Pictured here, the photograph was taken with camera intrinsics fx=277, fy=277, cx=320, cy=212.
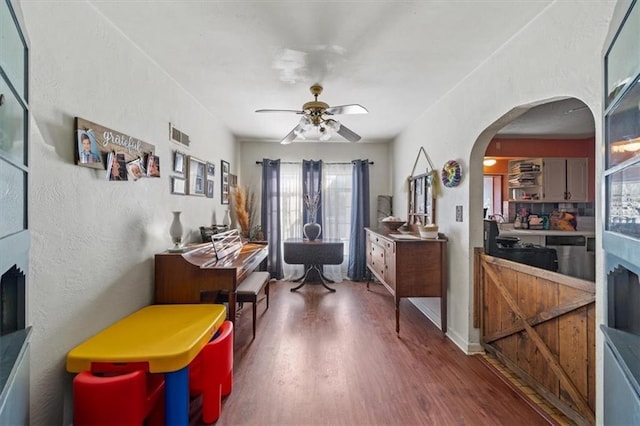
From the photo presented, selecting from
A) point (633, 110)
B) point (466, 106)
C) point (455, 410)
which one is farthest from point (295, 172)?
point (633, 110)

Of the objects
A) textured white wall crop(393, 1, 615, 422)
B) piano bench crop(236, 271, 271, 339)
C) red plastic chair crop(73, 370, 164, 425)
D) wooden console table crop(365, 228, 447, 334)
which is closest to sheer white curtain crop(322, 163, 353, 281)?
textured white wall crop(393, 1, 615, 422)

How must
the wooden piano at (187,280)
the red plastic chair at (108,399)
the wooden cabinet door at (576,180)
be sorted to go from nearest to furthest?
the red plastic chair at (108,399) → the wooden piano at (187,280) → the wooden cabinet door at (576,180)

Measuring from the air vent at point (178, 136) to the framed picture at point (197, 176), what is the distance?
177 millimetres

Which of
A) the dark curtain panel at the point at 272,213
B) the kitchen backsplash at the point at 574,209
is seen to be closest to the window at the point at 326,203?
the dark curtain panel at the point at 272,213

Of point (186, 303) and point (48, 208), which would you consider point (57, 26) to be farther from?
point (186, 303)

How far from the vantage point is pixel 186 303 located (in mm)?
2160

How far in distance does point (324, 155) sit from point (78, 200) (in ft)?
12.3

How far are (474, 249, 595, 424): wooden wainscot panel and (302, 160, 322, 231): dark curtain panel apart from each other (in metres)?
2.83

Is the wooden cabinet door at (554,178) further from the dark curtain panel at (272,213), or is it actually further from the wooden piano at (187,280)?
the wooden piano at (187,280)

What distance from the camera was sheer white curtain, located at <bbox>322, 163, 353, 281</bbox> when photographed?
4828 millimetres

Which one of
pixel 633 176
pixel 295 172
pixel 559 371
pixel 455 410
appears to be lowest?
pixel 455 410

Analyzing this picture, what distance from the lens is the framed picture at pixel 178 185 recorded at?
248cm

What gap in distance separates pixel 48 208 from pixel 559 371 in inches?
114

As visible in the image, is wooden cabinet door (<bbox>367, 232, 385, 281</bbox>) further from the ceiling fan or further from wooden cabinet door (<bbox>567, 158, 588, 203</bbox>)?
wooden cabinet door (<bbox>567, 158, 588, 203</bbox>)
